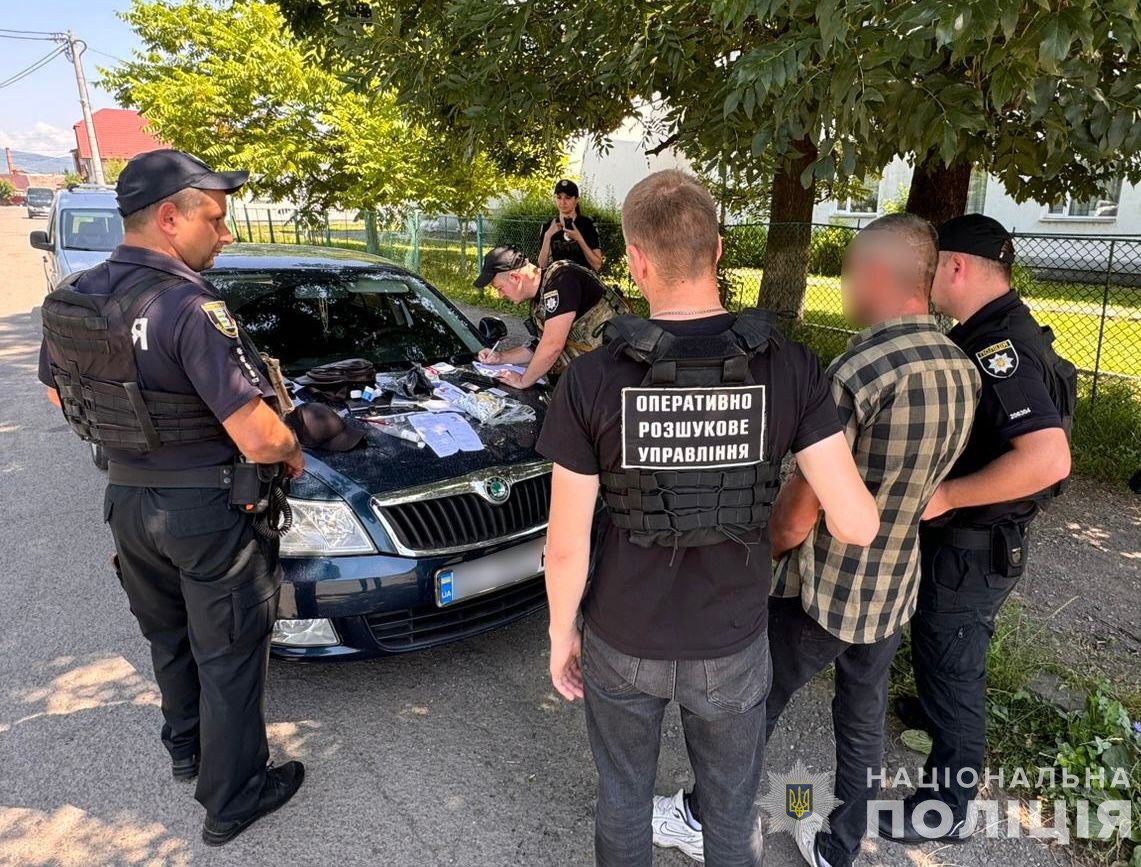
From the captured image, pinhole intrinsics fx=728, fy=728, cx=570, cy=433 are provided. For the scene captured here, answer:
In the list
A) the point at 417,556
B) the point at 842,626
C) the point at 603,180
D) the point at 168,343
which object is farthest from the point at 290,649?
the point at 603,180

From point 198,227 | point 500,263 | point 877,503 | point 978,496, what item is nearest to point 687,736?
point 877,503

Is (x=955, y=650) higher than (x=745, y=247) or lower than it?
A: lower

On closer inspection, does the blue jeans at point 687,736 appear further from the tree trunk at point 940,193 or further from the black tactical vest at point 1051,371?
the tree trunk at point 940,193

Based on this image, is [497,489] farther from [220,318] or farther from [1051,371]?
[1051,371]

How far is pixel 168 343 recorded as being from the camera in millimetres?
1977

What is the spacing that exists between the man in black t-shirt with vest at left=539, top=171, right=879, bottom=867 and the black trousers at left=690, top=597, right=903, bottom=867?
39 centimetres

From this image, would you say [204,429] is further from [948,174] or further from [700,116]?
[948,174]

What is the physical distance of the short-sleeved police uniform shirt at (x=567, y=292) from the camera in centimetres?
388

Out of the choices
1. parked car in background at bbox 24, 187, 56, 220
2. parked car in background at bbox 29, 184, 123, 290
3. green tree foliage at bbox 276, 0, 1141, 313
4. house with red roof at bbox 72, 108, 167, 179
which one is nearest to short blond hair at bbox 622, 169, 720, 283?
green tree foliage at bbox 276, 0, 1141, 313

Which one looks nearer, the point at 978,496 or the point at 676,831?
the point at 978,496

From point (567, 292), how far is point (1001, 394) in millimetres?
2321

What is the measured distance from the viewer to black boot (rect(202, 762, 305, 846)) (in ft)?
7.39

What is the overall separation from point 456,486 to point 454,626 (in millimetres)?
558

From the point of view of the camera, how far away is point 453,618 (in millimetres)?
2895
